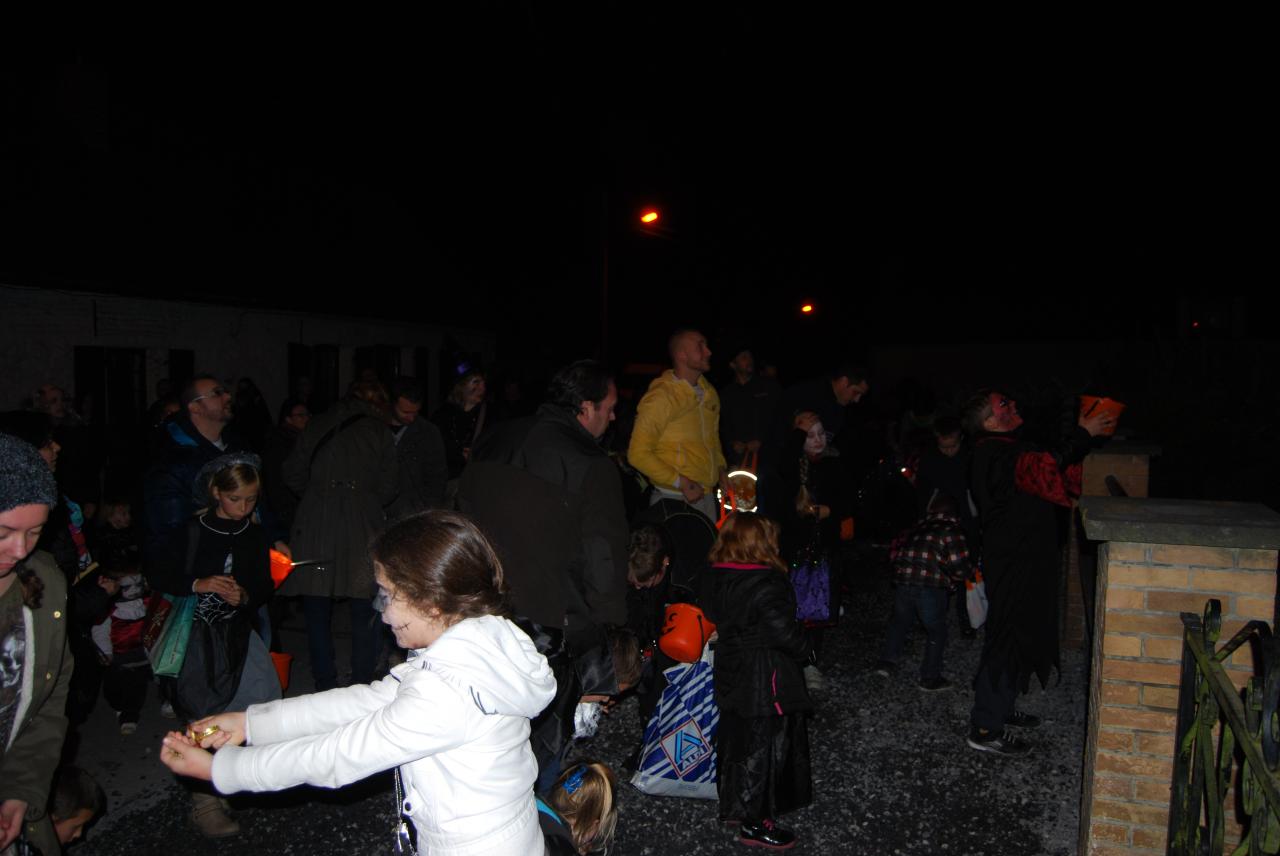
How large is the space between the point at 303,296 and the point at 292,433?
8.29 meters

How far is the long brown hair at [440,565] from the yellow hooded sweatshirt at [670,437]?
11.6ft

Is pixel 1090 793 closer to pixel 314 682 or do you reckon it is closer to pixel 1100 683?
pixel 1100 683

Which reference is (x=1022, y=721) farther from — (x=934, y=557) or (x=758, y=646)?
(x=758, y=646)

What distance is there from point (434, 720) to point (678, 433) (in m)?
3.92

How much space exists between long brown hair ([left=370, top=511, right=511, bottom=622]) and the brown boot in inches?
109

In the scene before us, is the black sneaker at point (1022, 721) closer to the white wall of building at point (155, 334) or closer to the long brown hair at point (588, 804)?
the long brown hair at point (588, 804)

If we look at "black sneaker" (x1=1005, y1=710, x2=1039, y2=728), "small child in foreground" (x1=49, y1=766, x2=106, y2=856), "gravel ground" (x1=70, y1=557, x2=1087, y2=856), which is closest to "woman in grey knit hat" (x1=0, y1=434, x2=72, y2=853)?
"small child in foreground" (x1=49, y1=766, x2=106, y2=856)

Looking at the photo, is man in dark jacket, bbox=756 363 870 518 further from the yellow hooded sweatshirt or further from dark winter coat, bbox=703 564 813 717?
dark winter coat, bbox=703 564 813 717

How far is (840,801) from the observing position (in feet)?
15.2

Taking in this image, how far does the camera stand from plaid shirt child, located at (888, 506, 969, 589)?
594cm

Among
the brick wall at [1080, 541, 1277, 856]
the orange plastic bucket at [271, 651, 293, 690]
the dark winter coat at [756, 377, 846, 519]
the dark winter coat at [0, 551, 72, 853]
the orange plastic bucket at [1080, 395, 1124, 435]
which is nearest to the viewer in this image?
the dark winter coat at [0, 551, 72, 853]

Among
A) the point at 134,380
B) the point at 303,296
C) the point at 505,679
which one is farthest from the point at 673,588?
the point at 303,296

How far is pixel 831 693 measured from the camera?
614 cm

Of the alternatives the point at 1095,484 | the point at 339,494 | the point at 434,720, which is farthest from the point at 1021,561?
the point at 339,494
